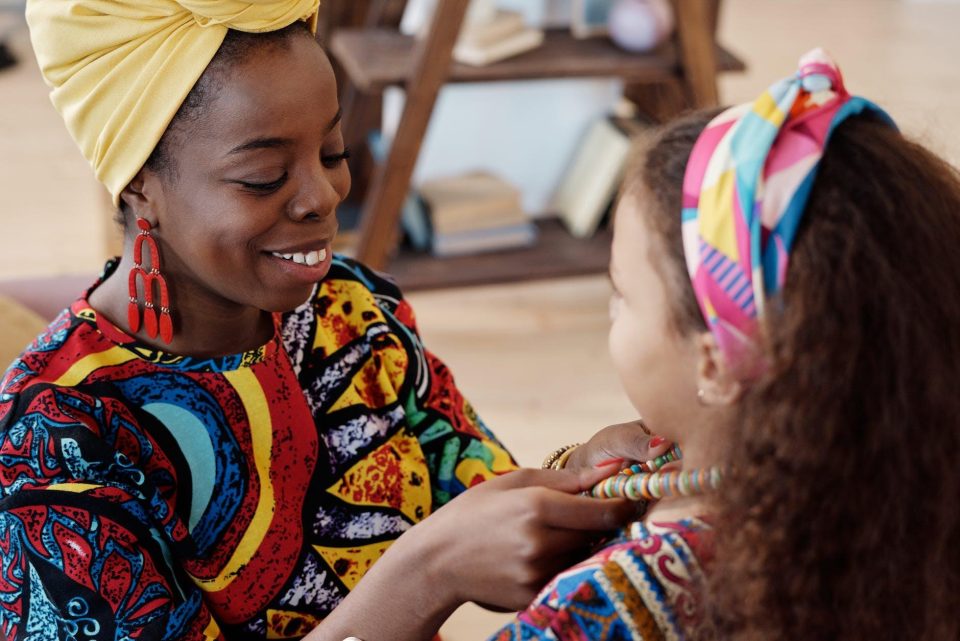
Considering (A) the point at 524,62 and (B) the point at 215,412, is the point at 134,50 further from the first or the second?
(A) the point at 524,62

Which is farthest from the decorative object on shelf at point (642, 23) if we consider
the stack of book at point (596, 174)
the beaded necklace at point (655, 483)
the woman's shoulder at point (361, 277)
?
the beaded necklace at point (655, 483)

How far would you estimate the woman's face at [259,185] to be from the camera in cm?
112

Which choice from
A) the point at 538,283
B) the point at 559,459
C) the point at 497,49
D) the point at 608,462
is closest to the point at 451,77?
the point at 497,49

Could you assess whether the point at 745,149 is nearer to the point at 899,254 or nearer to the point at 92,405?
the point at 899,254

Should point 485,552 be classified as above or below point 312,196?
below

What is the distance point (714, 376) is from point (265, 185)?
50cm

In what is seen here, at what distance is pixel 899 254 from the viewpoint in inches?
32.5

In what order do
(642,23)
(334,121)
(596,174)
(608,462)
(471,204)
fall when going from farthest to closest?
1. (596,174)
2. (471,204)
3. (642,23)
4. (334,121)
5. (608,462)

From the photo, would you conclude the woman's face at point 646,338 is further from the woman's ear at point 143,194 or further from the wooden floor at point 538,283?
the woman's ear at point 143,194

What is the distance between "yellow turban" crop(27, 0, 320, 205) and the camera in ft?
3.59

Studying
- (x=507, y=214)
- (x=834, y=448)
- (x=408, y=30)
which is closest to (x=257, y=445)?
(x=834, y=448)

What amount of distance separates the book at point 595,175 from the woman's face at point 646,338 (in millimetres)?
2310

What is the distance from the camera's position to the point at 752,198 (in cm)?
81

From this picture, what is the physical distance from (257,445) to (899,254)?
28.3 inches
